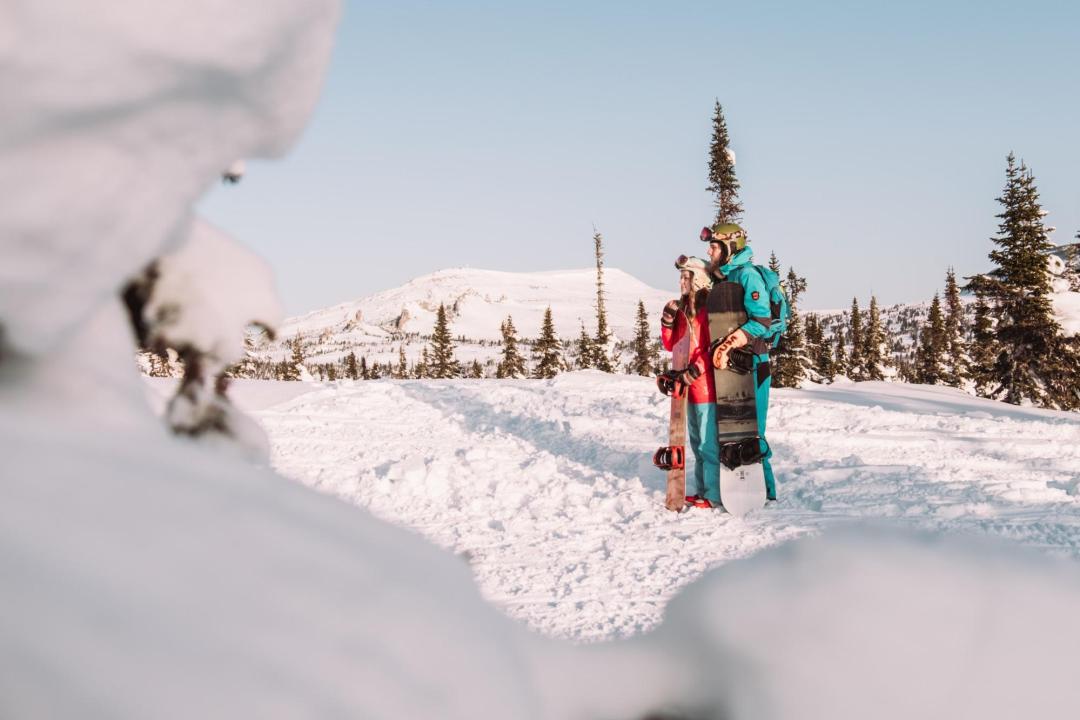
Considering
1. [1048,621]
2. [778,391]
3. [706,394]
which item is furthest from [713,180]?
[1048,621]

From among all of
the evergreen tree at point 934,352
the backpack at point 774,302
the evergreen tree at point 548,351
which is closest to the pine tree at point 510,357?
the evergreen tree at point 548,351

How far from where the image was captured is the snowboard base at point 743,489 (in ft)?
22.4

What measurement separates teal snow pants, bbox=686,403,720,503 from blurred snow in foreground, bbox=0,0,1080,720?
6.08 m

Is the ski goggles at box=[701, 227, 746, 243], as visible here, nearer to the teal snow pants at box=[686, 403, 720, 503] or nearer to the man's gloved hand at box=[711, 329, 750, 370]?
the man's gloved hand at box=[711, 329, 750, 370]

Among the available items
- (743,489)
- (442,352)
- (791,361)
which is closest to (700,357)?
(743,489)

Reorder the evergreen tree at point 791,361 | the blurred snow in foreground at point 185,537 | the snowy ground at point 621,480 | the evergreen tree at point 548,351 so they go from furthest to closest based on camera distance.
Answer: the evergreen tree at point 548,351 → the evergreen tree at point 791,361 → the snowy ground at point 621,480 → the blurred snow in foreground at point 185,537

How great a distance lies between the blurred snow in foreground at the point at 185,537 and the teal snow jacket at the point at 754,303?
228 inches

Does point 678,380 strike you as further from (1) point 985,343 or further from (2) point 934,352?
(2) point 934,352

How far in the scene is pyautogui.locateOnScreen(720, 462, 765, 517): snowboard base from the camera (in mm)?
6812

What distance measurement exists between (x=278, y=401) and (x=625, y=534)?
10417 mm

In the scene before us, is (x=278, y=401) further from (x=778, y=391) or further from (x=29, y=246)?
(x=29, y=246)

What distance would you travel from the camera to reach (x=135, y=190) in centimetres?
71

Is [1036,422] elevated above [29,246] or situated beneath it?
situated beneath

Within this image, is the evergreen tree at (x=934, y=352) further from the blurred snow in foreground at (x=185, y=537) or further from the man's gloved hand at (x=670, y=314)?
the blurred snow in foreground at (x=185, y=537)
